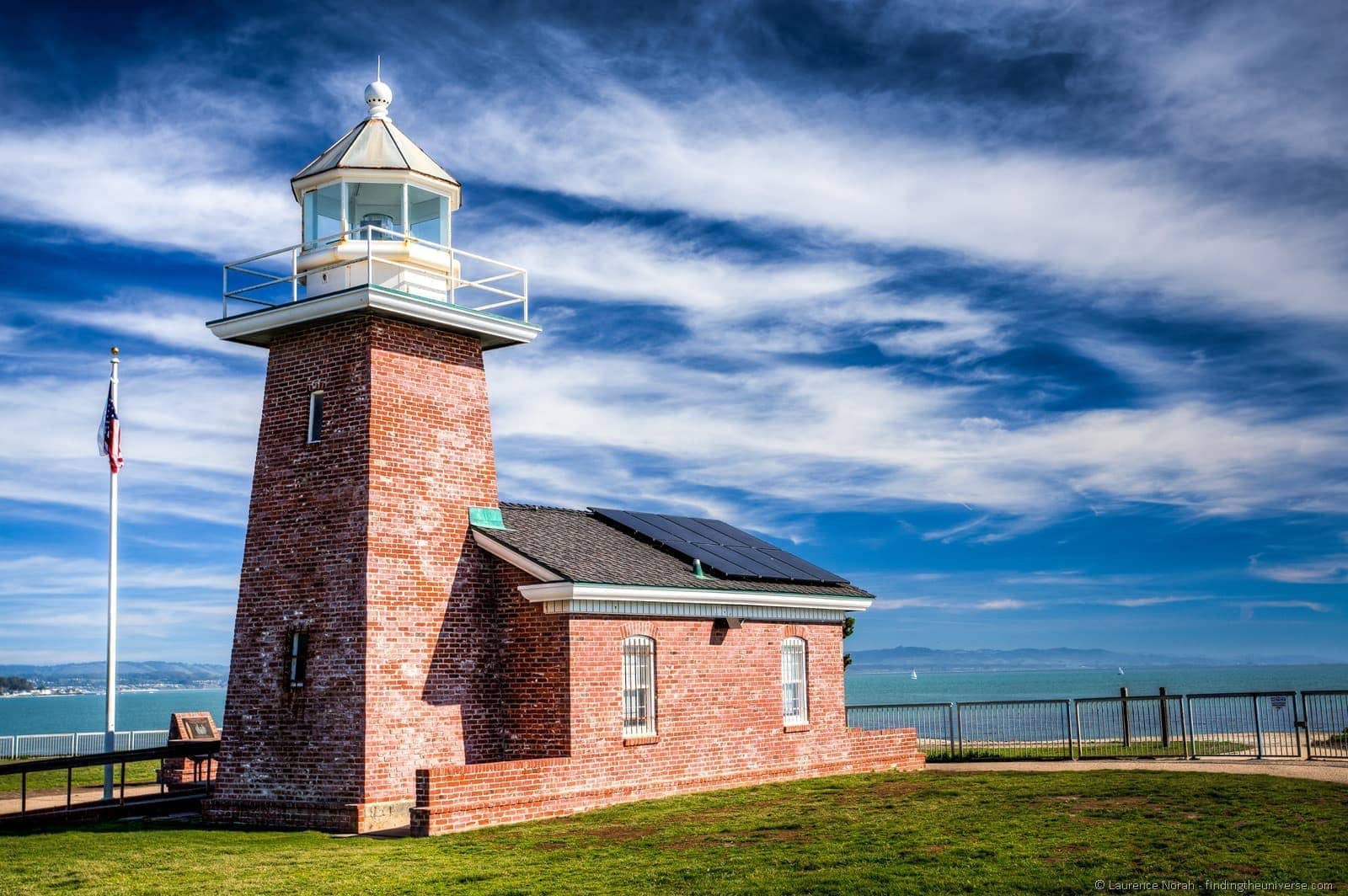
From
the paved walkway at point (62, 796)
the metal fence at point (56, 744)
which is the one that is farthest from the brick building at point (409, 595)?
the metal fence at point (56, 744)

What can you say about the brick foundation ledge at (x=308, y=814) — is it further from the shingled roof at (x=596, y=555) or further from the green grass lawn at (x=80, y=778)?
the green grass lawn at (x=80, y=778)

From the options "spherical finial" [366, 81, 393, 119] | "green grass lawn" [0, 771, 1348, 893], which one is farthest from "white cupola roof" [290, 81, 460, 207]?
"green grass lawn" [0, 771, 1348, 893]

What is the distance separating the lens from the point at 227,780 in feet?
57.9

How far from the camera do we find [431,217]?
757 inches

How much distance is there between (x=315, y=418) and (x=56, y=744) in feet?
62.0

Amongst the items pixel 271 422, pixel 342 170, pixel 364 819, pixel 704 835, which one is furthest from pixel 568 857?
pixel 342 170

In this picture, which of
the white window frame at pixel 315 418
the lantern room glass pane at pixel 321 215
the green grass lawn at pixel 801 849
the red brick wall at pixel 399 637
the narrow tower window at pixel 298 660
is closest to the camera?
the green grass lawn at pixel 801 849

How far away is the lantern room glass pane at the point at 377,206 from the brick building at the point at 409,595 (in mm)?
28

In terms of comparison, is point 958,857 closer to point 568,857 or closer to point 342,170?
point 568,857

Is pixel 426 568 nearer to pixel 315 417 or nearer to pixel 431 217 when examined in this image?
pixel 315 417

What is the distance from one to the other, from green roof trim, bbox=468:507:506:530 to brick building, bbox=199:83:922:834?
0.04 m

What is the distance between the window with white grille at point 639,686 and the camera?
1855 cm

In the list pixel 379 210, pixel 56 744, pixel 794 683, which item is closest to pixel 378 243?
pixel 379 210

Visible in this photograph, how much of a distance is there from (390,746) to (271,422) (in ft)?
16.8
